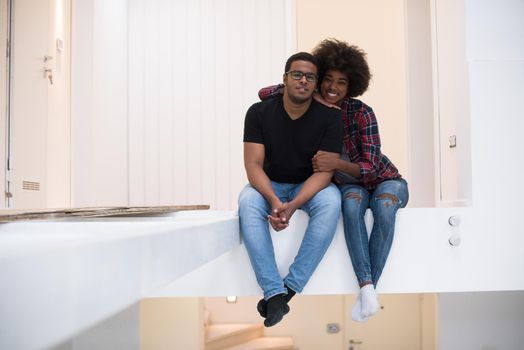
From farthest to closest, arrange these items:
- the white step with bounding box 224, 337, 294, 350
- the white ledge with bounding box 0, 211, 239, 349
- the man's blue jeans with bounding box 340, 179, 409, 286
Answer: the white step with bounding box 224, 337, 294, 350, the man's blue jeans with bounding box 340, 179, 409, 286, the white ledge with bounding box 0, 211, 239, 349

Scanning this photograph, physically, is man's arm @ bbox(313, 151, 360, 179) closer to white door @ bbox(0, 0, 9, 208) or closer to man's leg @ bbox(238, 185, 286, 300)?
man's leg @ bbox(238, 185, 286, 300)

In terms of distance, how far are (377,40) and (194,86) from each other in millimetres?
2091

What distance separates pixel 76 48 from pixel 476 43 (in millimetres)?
2360

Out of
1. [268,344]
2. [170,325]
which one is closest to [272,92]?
[170,325]

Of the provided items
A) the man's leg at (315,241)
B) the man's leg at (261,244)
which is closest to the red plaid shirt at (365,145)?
the man's leg at (315,241)

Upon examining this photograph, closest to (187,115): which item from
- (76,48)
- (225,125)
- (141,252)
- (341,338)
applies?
(225,125)

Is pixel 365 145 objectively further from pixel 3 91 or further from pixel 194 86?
pixel 194 86

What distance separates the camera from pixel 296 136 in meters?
2.33

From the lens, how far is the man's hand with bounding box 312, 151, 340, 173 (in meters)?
2.26

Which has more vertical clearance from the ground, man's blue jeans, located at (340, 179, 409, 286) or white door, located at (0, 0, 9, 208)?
white door, located at (0, 0, 9, 208)

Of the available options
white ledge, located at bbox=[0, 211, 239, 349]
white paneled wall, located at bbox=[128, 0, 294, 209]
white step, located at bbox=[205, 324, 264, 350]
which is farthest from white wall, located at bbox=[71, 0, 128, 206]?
white ledge, located at bbox=[0, 211, 239, 349]

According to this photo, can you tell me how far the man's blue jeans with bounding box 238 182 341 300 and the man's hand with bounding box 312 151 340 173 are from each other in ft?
0.31

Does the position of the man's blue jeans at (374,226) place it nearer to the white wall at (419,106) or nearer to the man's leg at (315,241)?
the man's leg at (315,241)

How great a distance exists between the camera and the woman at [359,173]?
2.28m
